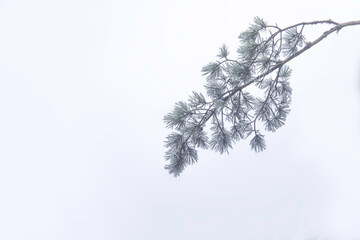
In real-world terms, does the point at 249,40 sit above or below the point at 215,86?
above

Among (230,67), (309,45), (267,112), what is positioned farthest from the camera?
(267,112)

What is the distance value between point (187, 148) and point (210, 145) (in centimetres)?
33

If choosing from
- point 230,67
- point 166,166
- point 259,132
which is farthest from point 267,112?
point 166,166

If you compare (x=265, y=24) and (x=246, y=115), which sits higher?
(x=265, y=24)

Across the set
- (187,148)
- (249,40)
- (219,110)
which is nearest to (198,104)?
(219,110)

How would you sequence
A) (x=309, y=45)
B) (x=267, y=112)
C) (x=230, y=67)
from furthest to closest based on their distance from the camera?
(x=267, y=112), (x=230, y=67), (x=309, y=45)

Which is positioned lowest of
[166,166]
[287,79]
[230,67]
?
[166,166]

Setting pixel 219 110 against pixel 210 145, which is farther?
pixel 210 145

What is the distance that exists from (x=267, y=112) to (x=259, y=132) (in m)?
0.28

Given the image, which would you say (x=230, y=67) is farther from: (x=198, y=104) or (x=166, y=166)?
(x=166, y=166)

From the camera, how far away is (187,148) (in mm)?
4148

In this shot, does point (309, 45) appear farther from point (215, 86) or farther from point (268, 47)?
point (215, 86)

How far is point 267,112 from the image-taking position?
177 inches

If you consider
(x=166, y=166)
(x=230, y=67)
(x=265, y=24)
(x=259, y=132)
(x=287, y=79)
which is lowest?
(x=166, y=166)
